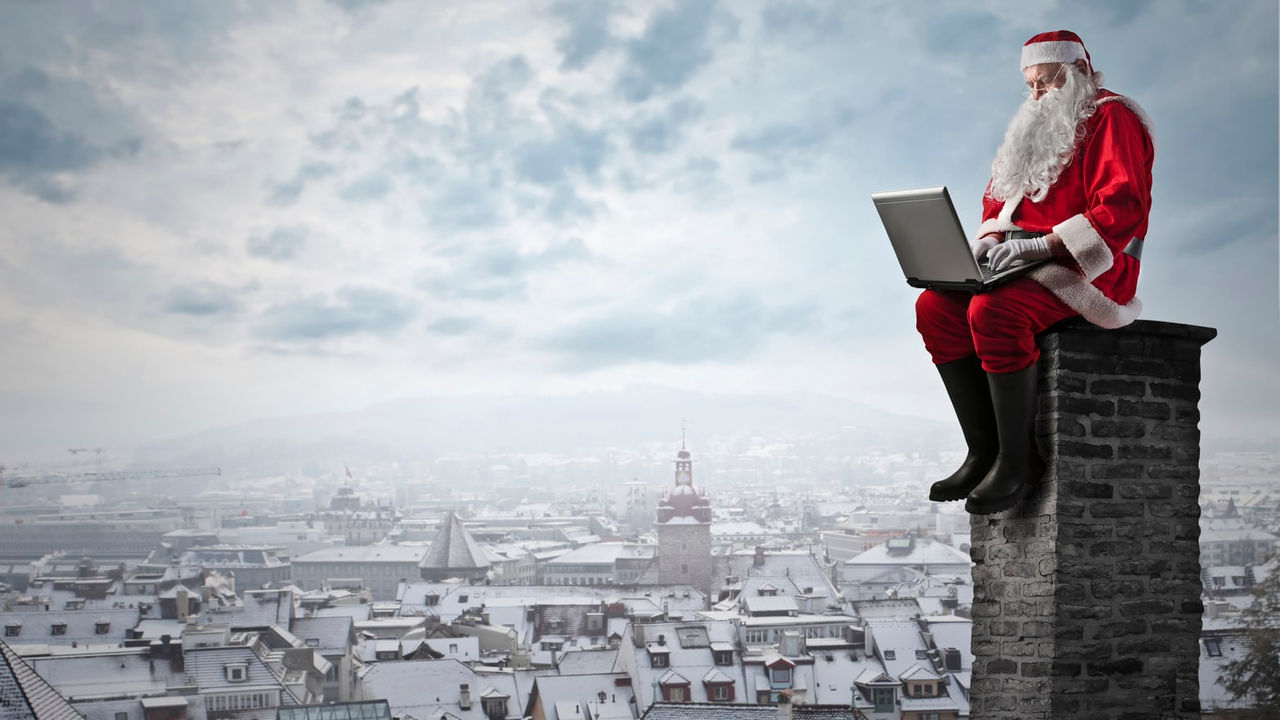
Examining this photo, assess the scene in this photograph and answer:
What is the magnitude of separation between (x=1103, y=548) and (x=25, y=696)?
11.6 metres

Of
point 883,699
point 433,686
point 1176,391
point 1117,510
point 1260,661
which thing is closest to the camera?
point 1117,510

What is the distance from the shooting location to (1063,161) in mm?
2572

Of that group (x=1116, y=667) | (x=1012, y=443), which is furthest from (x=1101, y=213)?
(x=1116, y=667)

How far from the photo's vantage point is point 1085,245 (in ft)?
8.05

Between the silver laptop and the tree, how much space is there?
4.52 metres

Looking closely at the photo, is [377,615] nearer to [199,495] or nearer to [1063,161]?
[199,495]

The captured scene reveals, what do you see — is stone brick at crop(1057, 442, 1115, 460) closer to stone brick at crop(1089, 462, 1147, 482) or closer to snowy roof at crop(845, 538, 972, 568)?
stone brick at crop(1089, 462, 1147, 482)

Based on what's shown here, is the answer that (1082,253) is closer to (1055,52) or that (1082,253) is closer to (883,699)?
(1055,52)

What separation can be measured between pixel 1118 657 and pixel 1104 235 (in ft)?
3.24

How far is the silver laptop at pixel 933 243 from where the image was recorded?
8.07 feet

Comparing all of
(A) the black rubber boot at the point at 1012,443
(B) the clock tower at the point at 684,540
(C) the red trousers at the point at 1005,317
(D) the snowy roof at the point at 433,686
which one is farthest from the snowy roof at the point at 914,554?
(C) the red trousers at the point at 1005,317

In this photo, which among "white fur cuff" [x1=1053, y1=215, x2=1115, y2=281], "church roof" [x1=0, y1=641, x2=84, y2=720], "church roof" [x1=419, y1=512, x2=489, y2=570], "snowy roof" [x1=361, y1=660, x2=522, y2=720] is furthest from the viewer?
"church roof" [x1=419, y1=512, x2=489, y2=570]

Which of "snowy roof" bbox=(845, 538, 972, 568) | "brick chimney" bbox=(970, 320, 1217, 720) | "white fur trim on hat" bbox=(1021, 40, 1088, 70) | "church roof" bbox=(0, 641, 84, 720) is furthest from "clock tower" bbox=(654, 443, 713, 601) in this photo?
"white fur trim on hat" bbox=(1021, 40, 1088, 70)

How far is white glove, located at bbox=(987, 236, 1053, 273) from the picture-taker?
2.49 meters
